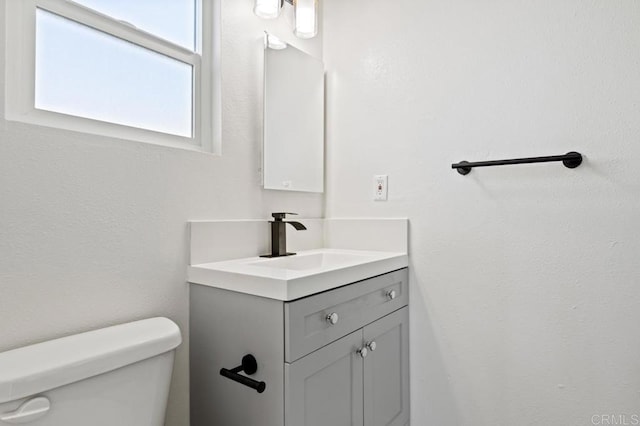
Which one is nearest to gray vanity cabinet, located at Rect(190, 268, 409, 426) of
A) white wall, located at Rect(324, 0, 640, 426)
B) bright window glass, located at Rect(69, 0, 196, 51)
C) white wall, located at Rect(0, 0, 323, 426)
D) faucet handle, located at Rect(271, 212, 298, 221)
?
white wall, located at Rect(0, 0, 323, 426)

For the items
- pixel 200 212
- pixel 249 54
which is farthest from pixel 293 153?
pixel 200 212

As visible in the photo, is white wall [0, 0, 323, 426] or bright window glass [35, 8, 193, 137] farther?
bright window glass [35, 8, 193, 137]

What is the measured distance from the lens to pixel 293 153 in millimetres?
1619

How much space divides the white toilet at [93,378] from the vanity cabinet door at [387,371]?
2.17 ft

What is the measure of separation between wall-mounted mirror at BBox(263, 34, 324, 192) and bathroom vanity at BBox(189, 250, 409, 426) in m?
0.43

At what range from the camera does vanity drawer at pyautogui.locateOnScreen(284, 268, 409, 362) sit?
0.96 m

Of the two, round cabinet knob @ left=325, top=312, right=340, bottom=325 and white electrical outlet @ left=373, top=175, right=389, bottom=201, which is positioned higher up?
white electrical outlet @ left=373, top=175, right=389, bottom=201

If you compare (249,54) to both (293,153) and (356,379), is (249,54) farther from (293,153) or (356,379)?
(356,379)

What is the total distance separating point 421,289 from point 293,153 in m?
0.80

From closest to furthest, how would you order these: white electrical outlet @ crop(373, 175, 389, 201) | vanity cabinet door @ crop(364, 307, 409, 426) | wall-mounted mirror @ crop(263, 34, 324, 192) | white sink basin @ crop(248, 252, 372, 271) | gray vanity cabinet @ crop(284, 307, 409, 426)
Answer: gray vanity cabinet @ crop(284, 307, 409, 426), vanity cabinet door @ crop(364, 307, 409, 426), white sink basin @ crop(248, 252, 372, 271), wall-mounted mirror @ crop(263, 34, 324, 192), white electrical outlet @ crop(373, 175, 389, 201)

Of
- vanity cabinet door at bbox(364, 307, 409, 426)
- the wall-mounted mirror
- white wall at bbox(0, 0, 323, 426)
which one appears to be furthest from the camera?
the wall-mounted mirror
